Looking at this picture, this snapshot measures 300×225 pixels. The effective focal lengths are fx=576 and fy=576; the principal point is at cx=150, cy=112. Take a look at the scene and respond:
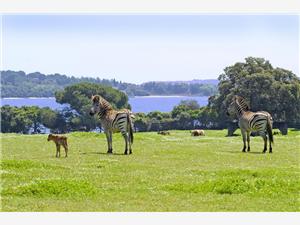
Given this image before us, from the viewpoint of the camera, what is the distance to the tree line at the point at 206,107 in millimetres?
78688

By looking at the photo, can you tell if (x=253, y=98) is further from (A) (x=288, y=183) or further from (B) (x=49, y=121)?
(A) (x=288, y=183)

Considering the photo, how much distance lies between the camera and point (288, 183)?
19.2m

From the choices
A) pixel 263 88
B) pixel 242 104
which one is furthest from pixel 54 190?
pixel 263 88

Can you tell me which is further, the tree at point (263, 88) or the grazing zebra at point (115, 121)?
the tree at point (263, 88)

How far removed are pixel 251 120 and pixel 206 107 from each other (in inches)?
2455

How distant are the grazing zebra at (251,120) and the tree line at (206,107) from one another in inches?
1456

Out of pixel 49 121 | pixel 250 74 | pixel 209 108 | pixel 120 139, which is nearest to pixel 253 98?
pixel 250 74

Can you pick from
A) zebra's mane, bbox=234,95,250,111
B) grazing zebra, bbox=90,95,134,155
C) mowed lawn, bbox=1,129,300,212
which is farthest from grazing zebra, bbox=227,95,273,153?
mowed lawn, bbox=1,129,300,212

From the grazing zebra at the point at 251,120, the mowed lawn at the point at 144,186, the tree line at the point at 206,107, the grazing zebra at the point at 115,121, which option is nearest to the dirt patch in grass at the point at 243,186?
the mowed lawn at the point at 144,186

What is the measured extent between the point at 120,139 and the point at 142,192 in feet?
93.2

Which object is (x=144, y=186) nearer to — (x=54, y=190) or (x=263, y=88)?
(x=54, y=190)

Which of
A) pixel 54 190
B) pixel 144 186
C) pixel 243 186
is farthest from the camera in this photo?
pixel 144 186

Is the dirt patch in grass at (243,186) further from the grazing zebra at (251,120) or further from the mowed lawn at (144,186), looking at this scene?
the grazing zebra at (251,120)

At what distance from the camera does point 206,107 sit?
3861 inches
